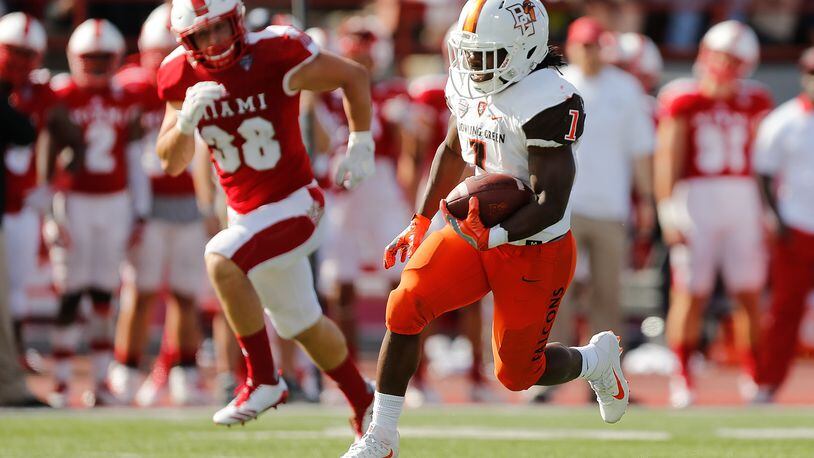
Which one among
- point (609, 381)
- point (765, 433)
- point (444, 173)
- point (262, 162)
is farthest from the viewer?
point (765, 433)

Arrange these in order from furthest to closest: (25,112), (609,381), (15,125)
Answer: (25,112) → (15,125) → (609,381)

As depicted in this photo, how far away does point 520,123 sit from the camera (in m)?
4.93

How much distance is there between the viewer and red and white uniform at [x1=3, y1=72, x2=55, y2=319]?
27.5 feet

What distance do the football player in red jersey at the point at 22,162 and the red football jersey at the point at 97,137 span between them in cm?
14

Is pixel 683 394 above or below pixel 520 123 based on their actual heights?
below

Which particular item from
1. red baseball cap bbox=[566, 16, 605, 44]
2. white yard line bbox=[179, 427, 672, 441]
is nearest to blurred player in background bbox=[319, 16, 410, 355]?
red baseball cap bbox=[566, 16, 605, 44]

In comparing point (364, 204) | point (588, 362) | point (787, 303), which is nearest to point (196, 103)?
point (588, 362)

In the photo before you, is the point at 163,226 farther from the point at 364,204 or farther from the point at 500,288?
the point at 500,288

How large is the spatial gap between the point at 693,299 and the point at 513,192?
3992mm

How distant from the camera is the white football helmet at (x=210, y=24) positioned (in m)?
5.55

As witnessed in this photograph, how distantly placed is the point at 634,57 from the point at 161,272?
135 inches

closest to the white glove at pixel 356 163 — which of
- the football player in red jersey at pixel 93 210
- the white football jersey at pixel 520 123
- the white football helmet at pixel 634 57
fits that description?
the white football jersey at pixel 520 123

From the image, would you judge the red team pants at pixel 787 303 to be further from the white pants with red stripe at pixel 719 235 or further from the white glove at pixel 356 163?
the white glove at pixel 356 163

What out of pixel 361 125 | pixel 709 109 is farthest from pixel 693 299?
pixel 361 125
